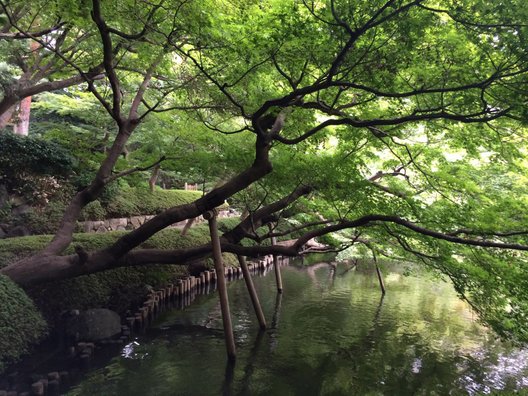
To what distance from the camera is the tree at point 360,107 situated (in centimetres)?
511

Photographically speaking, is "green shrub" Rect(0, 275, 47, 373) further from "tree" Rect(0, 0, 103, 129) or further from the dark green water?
"tree" Rect(0, 0, 103, 129)

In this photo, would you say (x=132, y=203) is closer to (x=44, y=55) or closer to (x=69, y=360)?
(x=44, y=55)

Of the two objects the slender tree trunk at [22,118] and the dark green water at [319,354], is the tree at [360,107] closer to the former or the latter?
the dark green water at [319,354]

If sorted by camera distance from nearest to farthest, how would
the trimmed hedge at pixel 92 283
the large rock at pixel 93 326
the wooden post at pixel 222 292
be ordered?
the wooden post at pixel 222 292
the large rock at pixel 93 326
the trimmed hedge at pixel 92 283

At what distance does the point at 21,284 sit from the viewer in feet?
27.6

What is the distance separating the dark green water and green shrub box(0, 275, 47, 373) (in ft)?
4.85

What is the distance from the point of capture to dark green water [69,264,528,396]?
785 centimetres

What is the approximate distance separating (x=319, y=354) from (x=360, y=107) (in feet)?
19.7

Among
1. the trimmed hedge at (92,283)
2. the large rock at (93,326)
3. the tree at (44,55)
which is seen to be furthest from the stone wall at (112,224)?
the large rock at (93,326)

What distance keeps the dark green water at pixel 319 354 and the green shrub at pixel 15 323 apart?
1.48 metres

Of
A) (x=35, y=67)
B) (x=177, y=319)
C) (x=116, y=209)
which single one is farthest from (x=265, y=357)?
(x=116, y=209)

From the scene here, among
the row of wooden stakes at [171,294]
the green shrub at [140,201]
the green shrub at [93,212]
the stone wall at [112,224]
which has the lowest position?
→ the row of wooden stakes at [171,294]

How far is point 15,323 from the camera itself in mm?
7504

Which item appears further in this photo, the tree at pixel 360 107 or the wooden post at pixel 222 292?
the wooden post at pixel 222 292
